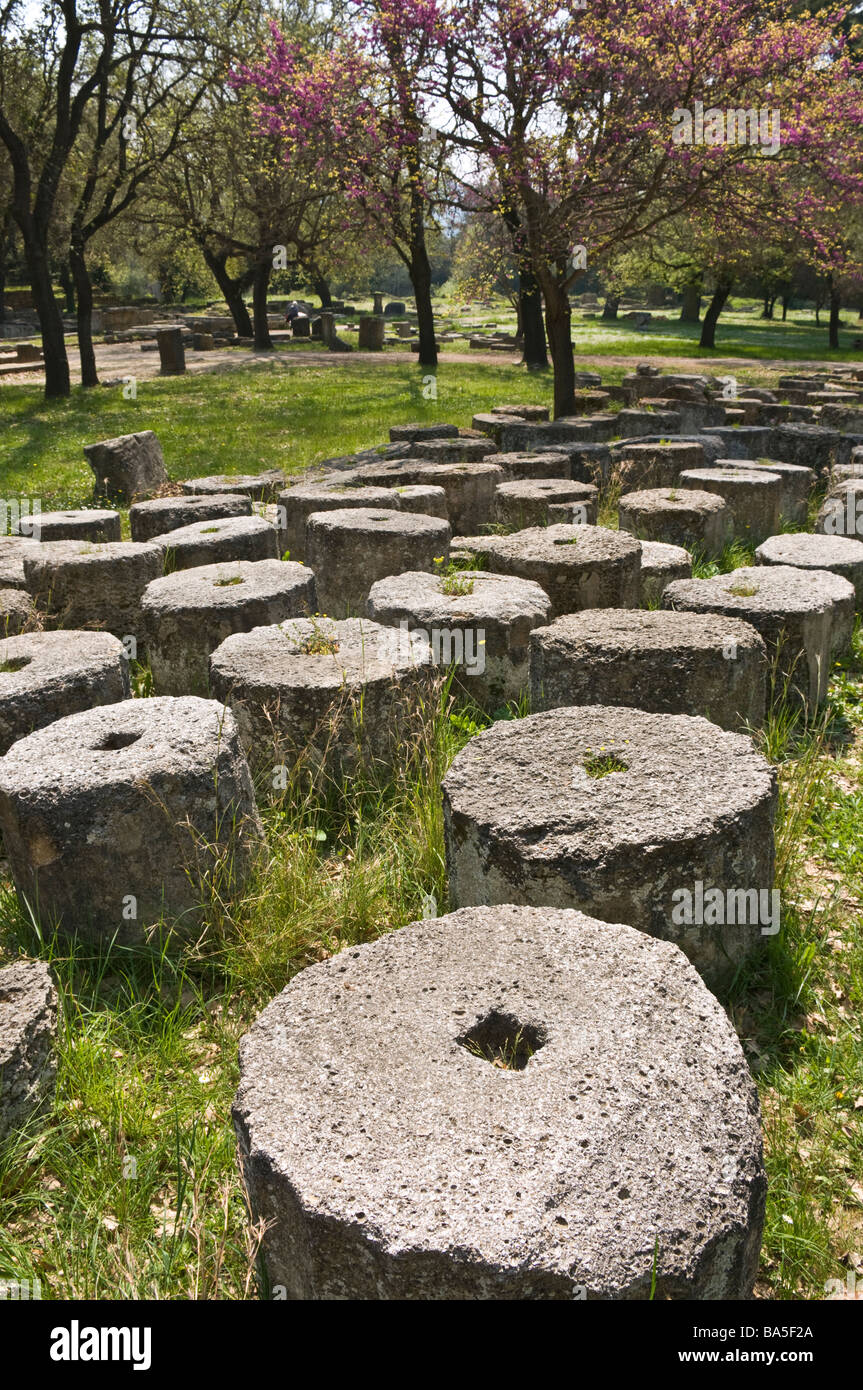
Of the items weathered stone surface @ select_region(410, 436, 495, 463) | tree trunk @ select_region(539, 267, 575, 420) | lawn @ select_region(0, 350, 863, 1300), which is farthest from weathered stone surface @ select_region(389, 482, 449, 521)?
tree trunk @ select_region(539, 267, 575, 420)

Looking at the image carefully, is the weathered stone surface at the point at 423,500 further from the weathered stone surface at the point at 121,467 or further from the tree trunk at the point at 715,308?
the tree trunk at the point at 715,308

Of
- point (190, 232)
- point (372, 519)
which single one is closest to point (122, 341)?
point (190, 232)

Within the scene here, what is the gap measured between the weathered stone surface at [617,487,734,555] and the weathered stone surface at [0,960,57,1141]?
19.0ft

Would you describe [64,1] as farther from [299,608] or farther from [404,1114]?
[404,1114]

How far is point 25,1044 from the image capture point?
9.16 feet

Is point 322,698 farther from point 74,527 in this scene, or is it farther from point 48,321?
point 48,321

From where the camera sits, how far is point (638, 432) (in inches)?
503

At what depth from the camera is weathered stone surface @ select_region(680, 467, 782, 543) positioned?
8508 millimetres

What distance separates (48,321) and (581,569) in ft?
51.6

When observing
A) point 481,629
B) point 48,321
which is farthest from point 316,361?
point 481,629

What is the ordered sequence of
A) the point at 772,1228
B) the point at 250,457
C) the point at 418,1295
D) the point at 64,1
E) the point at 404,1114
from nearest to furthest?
the point at 418,1295 → the point at 404,1114 → the point at 772,1228 → the point at 250,457 → the point at 64,1

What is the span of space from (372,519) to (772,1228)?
5215mm

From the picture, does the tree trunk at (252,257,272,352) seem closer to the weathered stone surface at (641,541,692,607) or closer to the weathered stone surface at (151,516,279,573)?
the weathered stone surface at (151,516,279,573)

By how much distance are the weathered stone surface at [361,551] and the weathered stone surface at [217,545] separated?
31 cm
